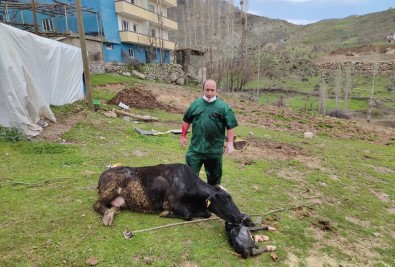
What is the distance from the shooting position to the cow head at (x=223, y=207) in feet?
12.1

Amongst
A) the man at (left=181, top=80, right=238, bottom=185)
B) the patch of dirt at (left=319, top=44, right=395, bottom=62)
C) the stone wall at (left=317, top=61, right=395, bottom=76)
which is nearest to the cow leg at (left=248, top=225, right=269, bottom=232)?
the man at (left=181, top=80, right=238, bottom=185)

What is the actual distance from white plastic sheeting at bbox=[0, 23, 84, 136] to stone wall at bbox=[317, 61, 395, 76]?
34193 millimetres

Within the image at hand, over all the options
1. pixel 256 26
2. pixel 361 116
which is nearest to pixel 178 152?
pixel 361 116

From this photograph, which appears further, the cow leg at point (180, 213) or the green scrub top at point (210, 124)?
the green scrub top at point (210, 124)

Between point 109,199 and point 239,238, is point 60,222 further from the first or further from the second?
Result: point 239,238

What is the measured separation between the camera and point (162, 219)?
400 centimetres

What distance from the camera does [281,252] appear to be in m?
3.63

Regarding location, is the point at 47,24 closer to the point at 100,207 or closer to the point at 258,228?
the point at 100,207

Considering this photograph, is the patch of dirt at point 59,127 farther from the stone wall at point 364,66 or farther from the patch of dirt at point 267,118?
the stone wall at point 364,66

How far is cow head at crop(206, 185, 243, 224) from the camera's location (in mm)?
3694

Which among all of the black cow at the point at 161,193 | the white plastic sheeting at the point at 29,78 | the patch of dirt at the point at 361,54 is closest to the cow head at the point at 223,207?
the black cow at the point at 161,193

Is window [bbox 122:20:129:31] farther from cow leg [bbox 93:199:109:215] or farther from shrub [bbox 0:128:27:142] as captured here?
cow leg [bbox 93:199:109:215]

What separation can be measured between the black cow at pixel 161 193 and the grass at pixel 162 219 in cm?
16

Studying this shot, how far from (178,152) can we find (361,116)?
19.0m
